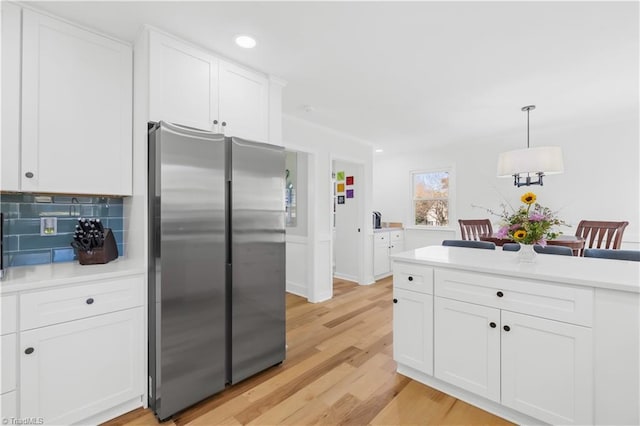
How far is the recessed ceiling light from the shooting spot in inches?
80.0

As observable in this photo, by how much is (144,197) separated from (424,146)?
4.83 m

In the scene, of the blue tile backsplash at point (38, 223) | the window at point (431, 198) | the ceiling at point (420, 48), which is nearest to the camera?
the ceiling at point (420, 48)

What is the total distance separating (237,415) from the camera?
182cm

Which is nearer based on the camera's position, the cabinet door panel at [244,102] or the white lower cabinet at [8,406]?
the white lower cabinet at [8,406]

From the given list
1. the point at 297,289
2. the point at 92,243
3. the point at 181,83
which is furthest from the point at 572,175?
the point at 92,243

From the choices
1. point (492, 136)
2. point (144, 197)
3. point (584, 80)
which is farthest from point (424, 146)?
point (144, 197)

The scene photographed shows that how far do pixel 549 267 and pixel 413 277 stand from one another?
82 centimetres

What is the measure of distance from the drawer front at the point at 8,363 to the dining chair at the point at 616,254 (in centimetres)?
374

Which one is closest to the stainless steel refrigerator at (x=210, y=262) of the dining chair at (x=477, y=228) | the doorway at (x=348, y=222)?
the doorway at (x=348, y=222)

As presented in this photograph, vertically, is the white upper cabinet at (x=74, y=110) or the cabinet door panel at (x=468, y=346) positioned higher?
the white upper cabinet at (x=74, y=110)

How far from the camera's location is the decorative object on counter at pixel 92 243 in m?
1.93

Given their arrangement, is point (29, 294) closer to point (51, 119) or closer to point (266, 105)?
point (51, 119)

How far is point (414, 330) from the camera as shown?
215 centimetres

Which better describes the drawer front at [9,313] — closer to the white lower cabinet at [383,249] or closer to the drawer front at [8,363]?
the drawer front at [8,363]
